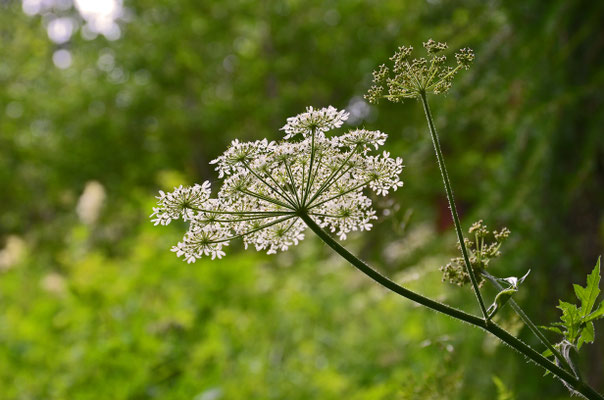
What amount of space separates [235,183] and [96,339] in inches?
126

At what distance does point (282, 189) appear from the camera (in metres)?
0.84

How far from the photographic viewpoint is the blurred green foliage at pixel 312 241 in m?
2.56

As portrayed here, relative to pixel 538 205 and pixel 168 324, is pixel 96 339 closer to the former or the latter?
pixel 168 324

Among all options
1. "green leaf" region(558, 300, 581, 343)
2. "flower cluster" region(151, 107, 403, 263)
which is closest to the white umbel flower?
"flower cluster" region(151, 107, 403, 263)

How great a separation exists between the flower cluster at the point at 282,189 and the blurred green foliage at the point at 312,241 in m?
0.24

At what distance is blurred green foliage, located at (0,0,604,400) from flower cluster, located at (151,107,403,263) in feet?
0.78

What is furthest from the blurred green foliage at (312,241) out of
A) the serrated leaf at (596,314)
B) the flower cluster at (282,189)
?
the serrated leaf at (596,314)

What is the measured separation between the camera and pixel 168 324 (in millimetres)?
4008

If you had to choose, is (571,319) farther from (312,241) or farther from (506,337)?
(312,241)

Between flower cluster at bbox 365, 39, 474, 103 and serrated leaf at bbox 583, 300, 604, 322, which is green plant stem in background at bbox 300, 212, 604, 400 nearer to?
serrated leaf at bbox 583, 300, 604, 322

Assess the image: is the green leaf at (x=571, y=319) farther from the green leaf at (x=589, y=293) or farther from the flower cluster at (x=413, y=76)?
the flower cluster at (x=413, y=76)

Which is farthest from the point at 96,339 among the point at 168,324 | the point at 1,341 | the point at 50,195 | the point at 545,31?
the point at 50,195

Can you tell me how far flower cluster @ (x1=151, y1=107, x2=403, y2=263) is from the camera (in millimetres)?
Answer: 821

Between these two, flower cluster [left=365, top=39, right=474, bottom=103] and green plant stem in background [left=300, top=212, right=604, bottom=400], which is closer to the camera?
green plant stem in background [left=300, top=212, right=604, bottom=400]
